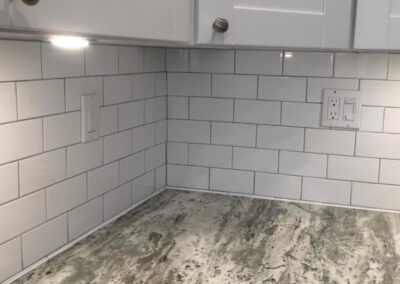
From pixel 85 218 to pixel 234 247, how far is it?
41 cm

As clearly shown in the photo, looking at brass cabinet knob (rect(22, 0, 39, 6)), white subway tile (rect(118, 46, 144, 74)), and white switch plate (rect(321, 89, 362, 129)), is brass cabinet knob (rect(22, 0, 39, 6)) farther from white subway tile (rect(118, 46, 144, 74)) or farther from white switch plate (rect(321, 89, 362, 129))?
white switch plate (rect(321, 89, 362, 129))

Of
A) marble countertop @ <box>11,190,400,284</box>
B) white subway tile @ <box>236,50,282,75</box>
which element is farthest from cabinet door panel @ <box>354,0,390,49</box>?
marble countertop @ <box>11,190,400,284</box>

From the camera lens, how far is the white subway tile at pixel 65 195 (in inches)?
45.9

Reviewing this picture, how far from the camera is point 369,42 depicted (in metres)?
1.17

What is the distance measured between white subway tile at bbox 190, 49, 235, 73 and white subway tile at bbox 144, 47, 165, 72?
0.10 m

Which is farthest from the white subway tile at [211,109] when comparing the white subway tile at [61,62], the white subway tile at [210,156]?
the white subway tile at [61,62]

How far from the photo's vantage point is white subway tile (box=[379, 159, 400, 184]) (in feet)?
5.04

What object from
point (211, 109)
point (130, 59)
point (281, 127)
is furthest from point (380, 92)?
point (130, 59)

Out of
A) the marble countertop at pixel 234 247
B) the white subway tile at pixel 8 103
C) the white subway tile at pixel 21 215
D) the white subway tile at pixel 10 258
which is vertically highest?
the white subway tile at pixel 8 103

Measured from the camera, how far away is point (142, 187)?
5.31ft

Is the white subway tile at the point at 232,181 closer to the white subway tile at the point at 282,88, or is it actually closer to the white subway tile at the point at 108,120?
the white subway tile at the point at 282,88

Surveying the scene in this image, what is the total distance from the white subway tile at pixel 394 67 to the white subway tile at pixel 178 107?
67cm

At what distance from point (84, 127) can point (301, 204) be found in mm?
779

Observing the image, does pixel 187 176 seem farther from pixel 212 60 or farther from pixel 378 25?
pixel 378 25
